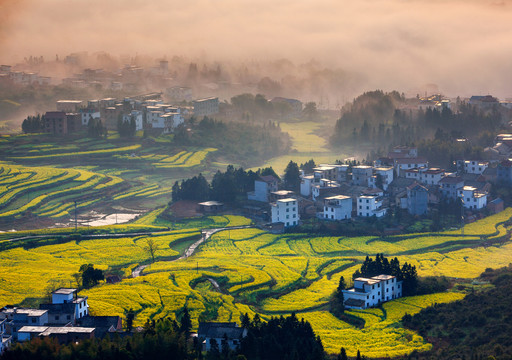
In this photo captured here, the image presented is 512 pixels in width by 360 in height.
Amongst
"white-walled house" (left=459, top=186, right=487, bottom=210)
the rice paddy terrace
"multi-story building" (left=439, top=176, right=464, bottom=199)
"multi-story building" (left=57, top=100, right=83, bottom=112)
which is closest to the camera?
"white-walled house" (left=459, top=186, right=487, bottom=210)

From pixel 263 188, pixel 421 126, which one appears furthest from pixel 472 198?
pixel 421 126

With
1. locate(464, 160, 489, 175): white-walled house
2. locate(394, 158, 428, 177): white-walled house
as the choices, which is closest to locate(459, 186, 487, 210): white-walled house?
locate(464, 160, 489, 175): white-walled house

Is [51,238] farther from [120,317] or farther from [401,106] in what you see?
[401,106]

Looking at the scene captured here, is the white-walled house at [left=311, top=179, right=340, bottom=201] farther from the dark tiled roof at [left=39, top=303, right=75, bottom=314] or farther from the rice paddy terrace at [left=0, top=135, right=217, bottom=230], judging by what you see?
the dark tiled roof at [left=39, top=303, right=75, bottom=314]

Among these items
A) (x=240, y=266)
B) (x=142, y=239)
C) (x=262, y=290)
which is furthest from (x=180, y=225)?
(x=262, y=290)

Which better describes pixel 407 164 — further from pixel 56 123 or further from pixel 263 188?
pixel 56 123

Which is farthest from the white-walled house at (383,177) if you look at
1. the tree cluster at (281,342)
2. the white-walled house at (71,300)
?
the tree cluster at (281,342)
